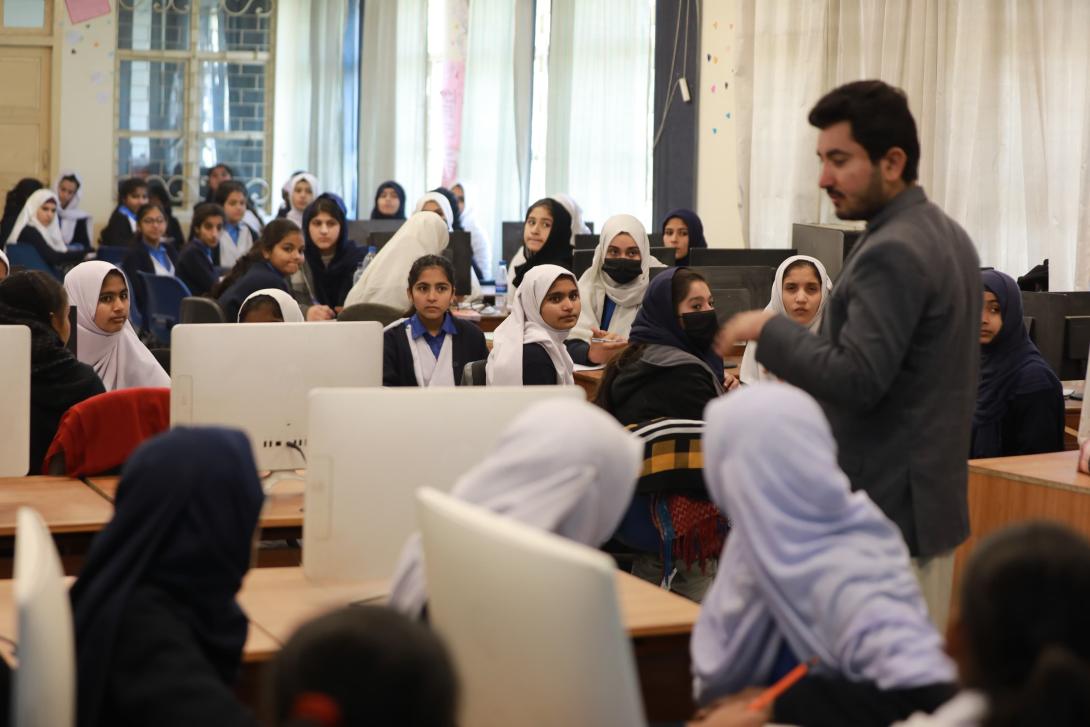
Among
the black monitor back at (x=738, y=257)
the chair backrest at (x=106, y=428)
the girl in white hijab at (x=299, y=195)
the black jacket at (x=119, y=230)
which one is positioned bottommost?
the chair backrest at (x=106, y=428)

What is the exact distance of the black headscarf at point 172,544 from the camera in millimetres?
1617

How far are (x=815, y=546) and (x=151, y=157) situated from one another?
12.0 m

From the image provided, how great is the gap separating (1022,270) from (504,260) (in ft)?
11.5

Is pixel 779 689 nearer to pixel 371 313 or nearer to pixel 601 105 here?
pixel 371 313

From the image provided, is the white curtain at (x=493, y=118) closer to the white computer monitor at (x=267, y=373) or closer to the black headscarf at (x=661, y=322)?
the black headscarf at (x=661, y=322)

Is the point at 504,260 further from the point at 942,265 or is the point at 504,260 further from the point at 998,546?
the point at 998,546

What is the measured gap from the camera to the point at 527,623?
1450 mm

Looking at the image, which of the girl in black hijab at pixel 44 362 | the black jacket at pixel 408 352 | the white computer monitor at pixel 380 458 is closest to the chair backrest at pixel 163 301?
the black jacket at pixel 408 352

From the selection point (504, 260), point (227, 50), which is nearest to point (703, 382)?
point (504, 260)

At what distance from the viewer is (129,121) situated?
42.2 ft

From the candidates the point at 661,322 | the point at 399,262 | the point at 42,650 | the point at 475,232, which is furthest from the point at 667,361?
the point at 475,232

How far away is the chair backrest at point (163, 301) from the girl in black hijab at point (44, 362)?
10.8 feet

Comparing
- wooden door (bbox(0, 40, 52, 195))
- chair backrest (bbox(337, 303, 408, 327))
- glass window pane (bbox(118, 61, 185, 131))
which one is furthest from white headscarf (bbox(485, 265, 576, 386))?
wooden door (bbox(0, 40, 52, 195))

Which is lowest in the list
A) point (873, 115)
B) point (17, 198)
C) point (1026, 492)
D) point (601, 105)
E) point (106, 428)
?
point (1026, 492)
